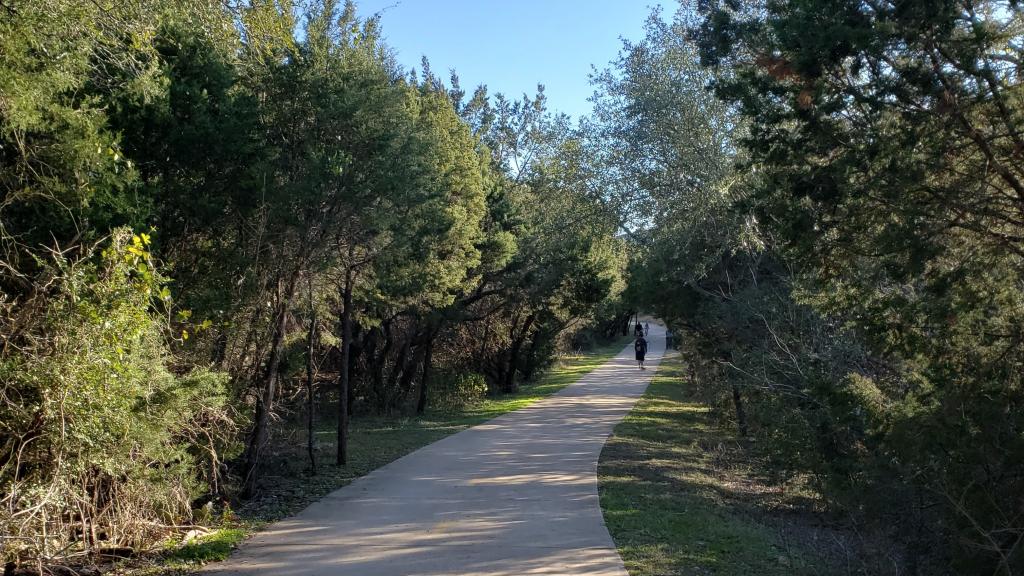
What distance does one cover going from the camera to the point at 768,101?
8.59 metres

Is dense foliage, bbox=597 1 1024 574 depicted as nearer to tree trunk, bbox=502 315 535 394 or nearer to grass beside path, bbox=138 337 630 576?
grass beside path, bbox=138 337 630 576

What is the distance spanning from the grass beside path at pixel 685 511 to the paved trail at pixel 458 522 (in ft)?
0.98

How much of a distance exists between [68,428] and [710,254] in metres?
11.8

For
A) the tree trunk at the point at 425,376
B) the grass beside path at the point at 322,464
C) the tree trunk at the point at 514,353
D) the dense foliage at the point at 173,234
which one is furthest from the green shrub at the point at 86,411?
the tree trunk at the point at 514,353

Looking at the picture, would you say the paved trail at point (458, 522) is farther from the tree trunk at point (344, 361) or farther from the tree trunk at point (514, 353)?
the tree trunk at point (514, 353)

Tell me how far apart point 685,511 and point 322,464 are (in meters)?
6.16

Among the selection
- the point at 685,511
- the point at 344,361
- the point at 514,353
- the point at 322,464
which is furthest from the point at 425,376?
the point at 685,511

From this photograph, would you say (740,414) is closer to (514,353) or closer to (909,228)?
(514,353)

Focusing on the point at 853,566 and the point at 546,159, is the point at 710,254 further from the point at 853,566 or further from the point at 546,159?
the point at 546,159

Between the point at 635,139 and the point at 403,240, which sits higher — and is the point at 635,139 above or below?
above

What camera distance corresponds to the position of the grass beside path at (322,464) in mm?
7398

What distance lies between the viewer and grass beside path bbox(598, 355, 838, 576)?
7613mm

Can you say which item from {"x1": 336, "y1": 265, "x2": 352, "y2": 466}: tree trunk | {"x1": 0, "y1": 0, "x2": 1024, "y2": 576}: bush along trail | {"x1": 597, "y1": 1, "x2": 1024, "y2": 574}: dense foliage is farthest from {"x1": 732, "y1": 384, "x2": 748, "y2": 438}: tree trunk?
{"x1": 336, "y1": 265, "x2": 352, "y2": 466}: tree trunk

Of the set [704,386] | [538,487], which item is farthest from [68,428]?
[704,386]
